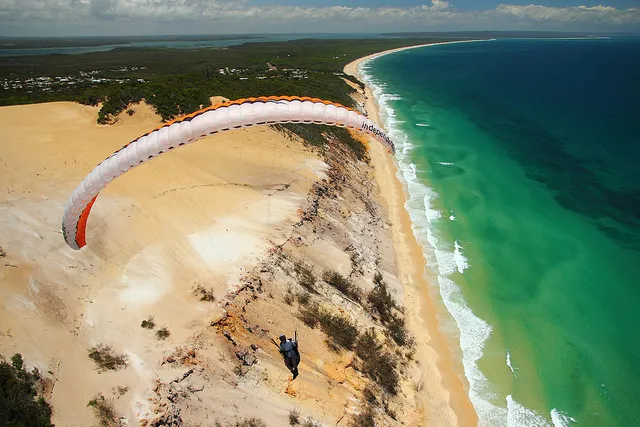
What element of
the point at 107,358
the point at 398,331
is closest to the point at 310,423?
the point at 107,358

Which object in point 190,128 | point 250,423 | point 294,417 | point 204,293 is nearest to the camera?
point 250,423

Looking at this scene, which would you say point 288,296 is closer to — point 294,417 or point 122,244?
point 294,417

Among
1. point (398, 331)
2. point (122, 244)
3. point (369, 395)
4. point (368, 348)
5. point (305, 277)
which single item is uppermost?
point (122, 244)

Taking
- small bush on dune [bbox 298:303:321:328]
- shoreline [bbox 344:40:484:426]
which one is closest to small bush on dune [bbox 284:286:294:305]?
small bush on dune [bbox 298:303:321:328]

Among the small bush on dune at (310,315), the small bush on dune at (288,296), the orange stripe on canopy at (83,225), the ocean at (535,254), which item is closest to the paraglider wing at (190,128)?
the orange stripe on canopy at (83,225)

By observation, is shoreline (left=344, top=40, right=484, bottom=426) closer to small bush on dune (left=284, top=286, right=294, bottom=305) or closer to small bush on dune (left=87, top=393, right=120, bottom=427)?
small bush on dune (left=284, top=286, right=294, bottom=305)

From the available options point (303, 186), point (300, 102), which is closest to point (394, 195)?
point (303, 186)
